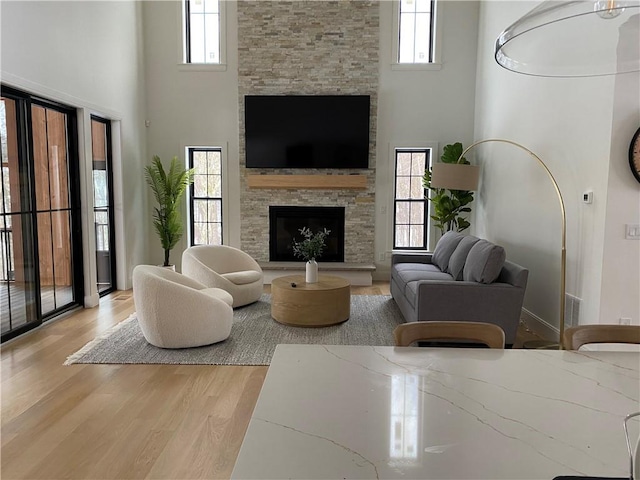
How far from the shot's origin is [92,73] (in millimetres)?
5691

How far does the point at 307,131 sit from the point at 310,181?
796mm

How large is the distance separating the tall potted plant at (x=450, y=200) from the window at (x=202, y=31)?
12.9 ft

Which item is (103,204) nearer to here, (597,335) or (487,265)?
(487,265)

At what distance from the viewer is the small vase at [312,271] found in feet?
17.0

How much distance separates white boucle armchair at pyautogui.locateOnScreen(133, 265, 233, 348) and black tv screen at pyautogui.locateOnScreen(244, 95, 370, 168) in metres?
3.66

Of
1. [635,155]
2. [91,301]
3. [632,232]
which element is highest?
[635,155]

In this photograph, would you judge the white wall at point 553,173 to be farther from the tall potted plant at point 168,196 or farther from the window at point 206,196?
the tall potted plant at point 168,196

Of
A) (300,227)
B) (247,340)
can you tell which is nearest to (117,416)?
(247,340)

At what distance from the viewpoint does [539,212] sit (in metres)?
4.93

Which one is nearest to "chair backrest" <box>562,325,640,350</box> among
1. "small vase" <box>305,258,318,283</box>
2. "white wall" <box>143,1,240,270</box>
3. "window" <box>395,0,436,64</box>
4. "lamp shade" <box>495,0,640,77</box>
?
"lamp shade" <box>495,0,640,77</box>

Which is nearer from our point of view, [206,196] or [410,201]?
[410,201]

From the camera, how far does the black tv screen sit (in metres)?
7.34

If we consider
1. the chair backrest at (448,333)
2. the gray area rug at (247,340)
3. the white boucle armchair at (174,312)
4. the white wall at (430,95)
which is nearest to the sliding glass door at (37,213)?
the gray area rug at (247,340)

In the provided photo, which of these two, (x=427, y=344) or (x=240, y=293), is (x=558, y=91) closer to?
(x=427, y=344)
